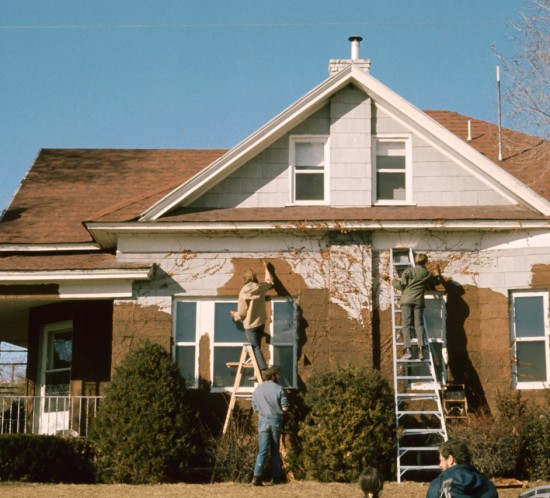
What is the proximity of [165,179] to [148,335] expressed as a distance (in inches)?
213

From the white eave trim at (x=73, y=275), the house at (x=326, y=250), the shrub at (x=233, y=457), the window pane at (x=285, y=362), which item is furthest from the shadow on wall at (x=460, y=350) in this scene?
the white eave trim at (x=73, y=275)

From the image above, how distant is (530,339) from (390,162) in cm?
418

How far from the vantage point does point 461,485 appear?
8.96 m

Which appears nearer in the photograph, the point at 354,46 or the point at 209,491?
the point at 209,491

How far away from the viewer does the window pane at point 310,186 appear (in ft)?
64.4

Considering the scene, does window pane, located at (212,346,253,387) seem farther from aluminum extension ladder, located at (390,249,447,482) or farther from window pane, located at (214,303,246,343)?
aluminum extension ladder, located at (390,249,447,482)

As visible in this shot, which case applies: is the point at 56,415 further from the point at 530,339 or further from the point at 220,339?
the point at 530,339

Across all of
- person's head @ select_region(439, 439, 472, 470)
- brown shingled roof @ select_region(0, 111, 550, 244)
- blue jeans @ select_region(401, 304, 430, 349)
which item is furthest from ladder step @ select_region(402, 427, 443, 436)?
person's head @ select_region(439, 439, 472, 470)

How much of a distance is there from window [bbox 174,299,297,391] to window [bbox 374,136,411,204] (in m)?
2.86

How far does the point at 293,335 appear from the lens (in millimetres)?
18750

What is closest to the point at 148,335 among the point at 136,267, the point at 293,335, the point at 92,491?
the point at 136,267

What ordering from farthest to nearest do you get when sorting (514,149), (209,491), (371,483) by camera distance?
(514,149)
(209,491)
(371,483)

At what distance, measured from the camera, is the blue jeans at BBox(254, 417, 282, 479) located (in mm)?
15812

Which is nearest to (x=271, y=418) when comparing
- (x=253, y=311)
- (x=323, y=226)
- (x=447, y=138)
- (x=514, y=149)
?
(x=253, y=311)
